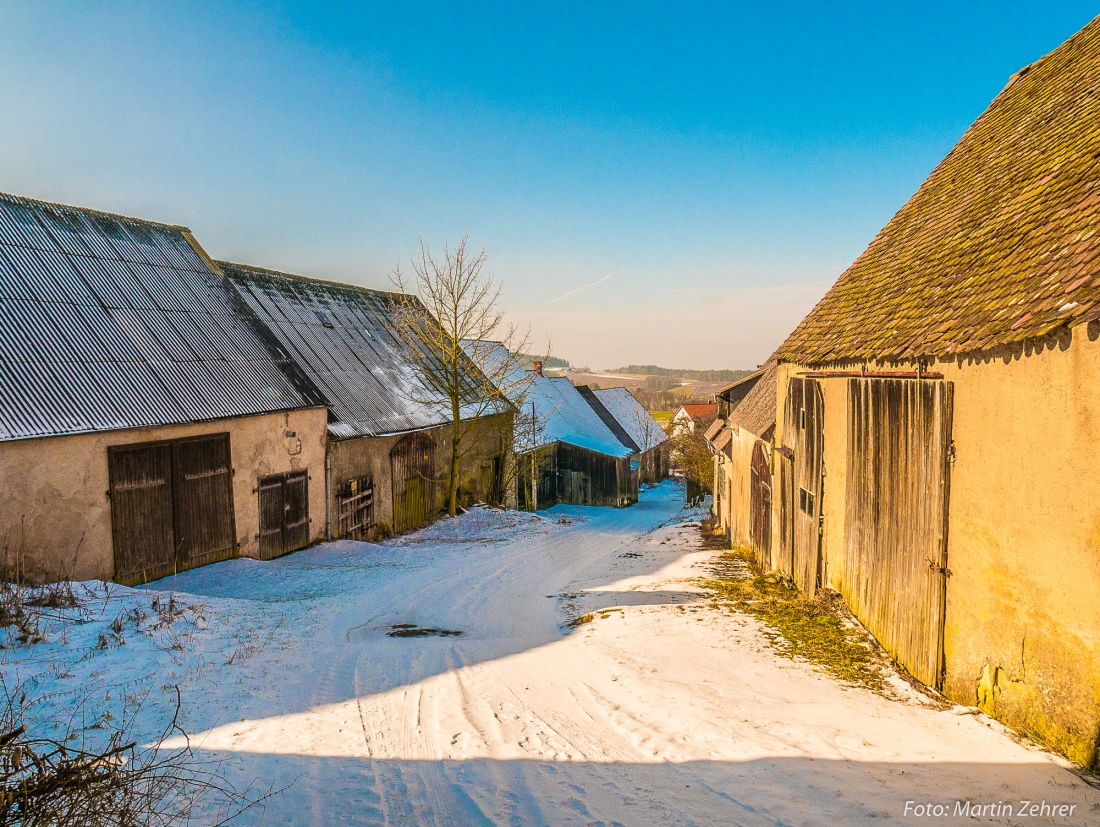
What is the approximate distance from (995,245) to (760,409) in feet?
28.6

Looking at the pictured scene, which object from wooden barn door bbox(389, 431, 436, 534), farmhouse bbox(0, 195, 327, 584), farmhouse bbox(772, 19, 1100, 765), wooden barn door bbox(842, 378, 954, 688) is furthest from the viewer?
wooden barn door bbox(389, 431, 436, 534)

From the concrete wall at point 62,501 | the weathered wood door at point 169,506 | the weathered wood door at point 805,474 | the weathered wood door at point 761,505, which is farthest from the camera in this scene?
the weathered wood door at point 761,505

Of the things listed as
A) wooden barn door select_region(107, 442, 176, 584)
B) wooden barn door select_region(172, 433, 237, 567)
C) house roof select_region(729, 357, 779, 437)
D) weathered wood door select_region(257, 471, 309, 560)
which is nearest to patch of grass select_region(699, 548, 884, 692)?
house roof select_region(729, 357, 779, 437)

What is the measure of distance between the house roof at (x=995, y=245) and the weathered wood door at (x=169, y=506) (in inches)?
457

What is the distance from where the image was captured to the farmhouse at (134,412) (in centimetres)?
1038

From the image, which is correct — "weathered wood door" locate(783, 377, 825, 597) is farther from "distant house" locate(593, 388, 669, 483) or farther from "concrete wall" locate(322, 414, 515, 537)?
"distant house" locate(593, 388, 669, 483)

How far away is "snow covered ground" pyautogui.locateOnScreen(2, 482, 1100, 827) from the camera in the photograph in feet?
14.0

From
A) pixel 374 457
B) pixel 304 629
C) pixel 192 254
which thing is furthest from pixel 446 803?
pixel 192 254

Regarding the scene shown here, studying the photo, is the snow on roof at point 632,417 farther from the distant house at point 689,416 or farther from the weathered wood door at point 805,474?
the weathered wood door at point 805,474

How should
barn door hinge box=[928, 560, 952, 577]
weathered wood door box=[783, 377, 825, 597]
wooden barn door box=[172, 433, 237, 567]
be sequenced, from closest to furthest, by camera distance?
1. barn door hinge box=[928, 560, 952, 577]
2. weathered wood door box=[783, 377, 825, 597]
3. wooden barn door box=[172, 433, 237, 567]

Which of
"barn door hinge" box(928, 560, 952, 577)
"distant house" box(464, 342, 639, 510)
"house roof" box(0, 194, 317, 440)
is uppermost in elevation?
"house roof" box(0, 194, 317, 440)

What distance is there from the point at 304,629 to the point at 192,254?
12526 mm

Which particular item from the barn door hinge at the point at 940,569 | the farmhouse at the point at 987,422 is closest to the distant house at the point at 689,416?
the farmhouse at the point at 987,422

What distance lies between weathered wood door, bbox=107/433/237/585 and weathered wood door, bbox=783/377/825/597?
11466 mm
